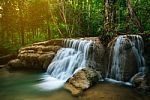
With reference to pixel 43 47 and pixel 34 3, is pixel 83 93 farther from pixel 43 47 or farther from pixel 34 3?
pixel 34 3

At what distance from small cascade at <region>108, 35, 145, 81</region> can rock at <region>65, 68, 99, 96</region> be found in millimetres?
1604

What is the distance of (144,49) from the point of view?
46.2ft

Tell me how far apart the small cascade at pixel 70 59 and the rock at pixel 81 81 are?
7.27ft

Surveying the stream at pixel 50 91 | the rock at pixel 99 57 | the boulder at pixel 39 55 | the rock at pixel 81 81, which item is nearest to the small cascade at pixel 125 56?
the rock at pixel 99 57

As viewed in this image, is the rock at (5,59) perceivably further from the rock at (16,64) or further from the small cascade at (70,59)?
the small cascade at (70,59)

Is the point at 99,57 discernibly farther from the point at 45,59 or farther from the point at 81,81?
the point at 45,59

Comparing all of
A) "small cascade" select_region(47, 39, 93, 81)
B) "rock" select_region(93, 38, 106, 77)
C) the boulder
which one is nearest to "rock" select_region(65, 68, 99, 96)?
"rock" select_region(93, 38, 106, 77)

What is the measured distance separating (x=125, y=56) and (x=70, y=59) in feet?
14.2

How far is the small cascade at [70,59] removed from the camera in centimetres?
1519

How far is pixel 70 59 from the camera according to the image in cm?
1628

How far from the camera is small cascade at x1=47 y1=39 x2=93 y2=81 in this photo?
15188 mm

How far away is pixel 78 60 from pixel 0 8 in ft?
59.9

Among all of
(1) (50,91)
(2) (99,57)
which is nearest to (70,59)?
(2) (99,57)

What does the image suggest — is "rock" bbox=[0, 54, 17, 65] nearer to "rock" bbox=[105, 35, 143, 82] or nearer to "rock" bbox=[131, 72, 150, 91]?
"rock" bbox=[105, 35, 143, 82]
